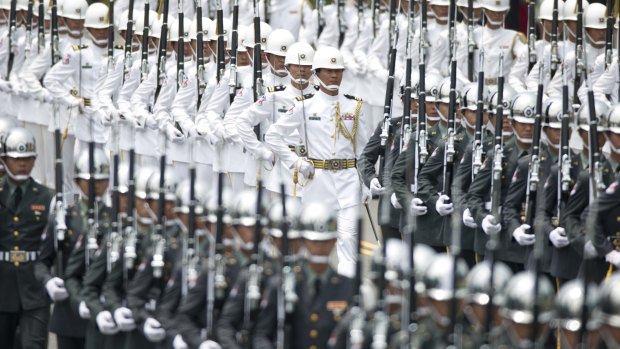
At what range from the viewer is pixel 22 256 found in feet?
51.5

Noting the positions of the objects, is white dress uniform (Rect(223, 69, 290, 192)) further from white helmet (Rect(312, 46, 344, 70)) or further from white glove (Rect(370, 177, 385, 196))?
white glove (Rect(370, 177, 385, 196))

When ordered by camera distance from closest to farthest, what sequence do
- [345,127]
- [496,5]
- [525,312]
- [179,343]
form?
[525,312]
[179,343]
[345,127]
[496,5]

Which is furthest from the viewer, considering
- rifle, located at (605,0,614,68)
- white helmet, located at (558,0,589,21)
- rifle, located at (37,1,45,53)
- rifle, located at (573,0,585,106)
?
rifle, located at (37,1,45,53)

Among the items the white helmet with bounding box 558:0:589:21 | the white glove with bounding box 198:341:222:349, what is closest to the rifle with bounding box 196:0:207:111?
the white helmet with bounding box 558:0:589:21

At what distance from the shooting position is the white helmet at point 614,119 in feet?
50.5

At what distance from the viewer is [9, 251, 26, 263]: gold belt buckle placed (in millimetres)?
15680

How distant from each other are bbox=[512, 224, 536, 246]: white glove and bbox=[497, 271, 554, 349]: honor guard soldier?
12.2 ft

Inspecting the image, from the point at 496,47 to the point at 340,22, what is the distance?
3256mm

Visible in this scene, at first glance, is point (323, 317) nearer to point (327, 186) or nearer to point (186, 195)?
point (186, 195)

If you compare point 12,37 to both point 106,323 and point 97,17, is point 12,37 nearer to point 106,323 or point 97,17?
point 97,17

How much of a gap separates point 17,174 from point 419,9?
870cm

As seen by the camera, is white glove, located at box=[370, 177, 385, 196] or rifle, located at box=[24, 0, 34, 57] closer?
white glove, located at box=[370, 177, 385, 196]

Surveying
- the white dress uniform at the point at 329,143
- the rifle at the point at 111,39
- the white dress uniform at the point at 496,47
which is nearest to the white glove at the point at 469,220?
the white dress uniform at the point at 329,143

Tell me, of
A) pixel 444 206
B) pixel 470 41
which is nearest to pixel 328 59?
pixel 444 206
